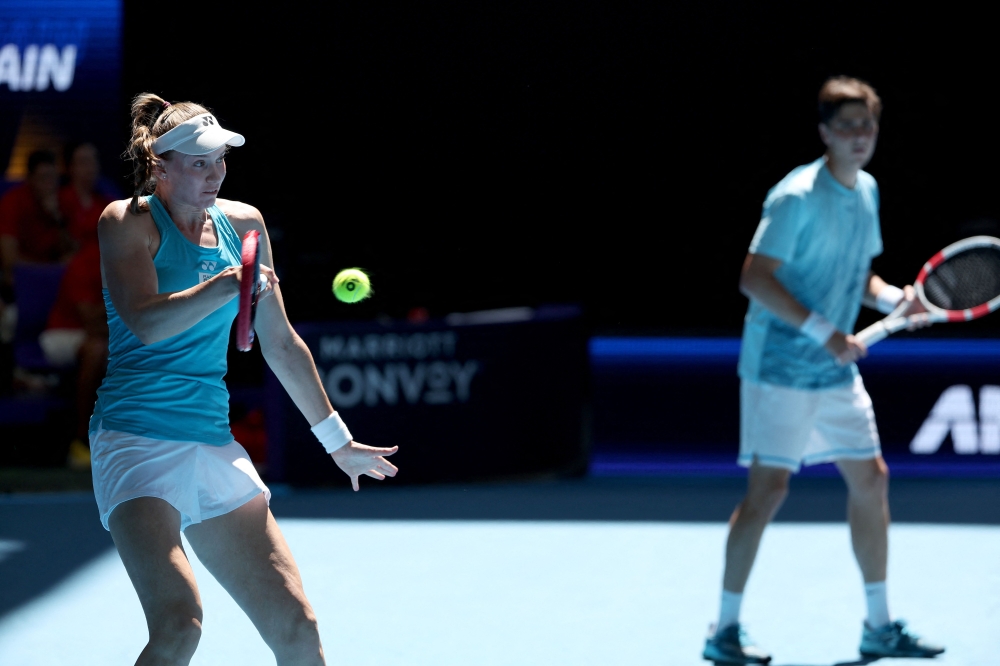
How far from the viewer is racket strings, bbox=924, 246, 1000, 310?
14.0ft

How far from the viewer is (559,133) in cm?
1030

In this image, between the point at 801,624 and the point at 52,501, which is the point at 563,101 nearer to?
the point at 52,501

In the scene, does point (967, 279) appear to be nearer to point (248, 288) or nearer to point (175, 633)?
point (248, 288)

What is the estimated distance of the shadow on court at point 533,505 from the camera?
6.18m

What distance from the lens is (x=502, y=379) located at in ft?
23.9

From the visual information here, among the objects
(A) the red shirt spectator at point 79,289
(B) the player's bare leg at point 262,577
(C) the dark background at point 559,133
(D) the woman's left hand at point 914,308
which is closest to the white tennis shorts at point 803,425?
(D) the woman's left hand at point 914,308

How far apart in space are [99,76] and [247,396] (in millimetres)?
2697

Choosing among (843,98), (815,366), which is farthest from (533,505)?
(843,98)

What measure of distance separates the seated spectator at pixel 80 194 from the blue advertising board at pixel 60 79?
1.73ft

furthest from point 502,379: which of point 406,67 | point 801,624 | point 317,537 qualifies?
point 406,67

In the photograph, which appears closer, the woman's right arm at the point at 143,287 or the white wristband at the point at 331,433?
the woman's right arm at the point at 143,287

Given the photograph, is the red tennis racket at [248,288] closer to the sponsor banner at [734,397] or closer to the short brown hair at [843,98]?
the short brown hair at [843,98]

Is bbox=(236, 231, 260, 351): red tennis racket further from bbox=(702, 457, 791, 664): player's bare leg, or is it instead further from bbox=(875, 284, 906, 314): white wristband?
bbox=(875, 284, 906, 314): white wristband

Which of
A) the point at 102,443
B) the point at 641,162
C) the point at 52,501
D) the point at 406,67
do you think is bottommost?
the point at 52,501
